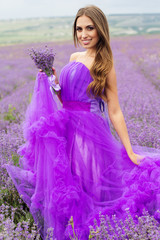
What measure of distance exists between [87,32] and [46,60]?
1.22 feet

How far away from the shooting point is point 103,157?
204cm

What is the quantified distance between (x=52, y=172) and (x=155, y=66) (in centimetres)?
921

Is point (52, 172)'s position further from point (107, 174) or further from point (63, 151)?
point (107, 174)

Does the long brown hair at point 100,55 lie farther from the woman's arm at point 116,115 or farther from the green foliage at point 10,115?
the green foliage at point 10,115

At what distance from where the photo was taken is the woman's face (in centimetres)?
192

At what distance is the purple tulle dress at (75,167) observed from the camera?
6.06ft

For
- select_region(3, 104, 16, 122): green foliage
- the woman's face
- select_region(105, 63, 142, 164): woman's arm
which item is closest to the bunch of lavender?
the woman's face

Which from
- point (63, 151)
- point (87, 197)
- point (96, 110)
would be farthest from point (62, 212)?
point (96, 110)

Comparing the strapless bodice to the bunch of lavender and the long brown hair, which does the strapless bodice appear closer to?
the long brown hair

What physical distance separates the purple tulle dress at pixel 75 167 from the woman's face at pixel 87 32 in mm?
172

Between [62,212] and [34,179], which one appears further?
[34,179]

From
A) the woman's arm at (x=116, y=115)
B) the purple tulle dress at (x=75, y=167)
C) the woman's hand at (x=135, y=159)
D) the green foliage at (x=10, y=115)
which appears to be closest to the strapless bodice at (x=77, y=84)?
the purple tulle dress at (x=75, y=167)

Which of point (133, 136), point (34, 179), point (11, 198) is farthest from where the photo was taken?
point (133, 136)

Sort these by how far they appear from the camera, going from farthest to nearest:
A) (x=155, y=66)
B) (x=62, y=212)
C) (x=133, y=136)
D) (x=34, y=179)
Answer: (x=155, y=66)
(x=133, y=136)
(x=34, y=179)
(x=62, y=212)
